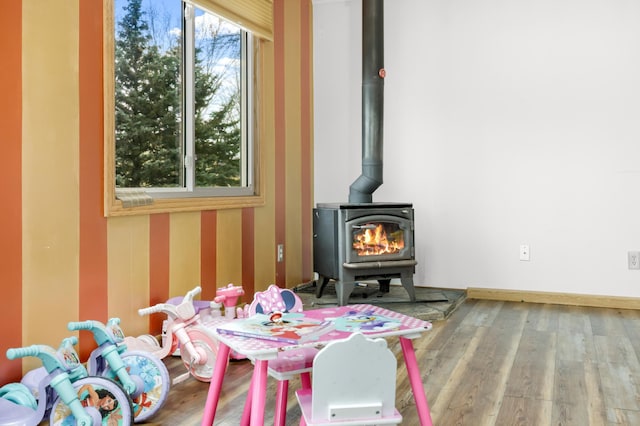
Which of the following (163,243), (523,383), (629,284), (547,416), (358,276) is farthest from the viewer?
(629,284)

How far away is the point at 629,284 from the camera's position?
3760 millimetres

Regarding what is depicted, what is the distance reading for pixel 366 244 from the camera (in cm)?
357

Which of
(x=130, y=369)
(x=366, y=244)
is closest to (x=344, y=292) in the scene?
(x=366, y=244)

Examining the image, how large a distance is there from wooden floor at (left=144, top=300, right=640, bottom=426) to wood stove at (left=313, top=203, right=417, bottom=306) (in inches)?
17.8

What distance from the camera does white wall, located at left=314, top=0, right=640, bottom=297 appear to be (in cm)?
378

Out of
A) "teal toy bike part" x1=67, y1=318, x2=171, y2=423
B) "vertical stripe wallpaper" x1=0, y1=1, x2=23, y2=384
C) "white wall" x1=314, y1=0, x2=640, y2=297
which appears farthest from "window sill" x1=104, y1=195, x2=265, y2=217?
"white wall" x1=314, y1=0, x2=640, y2=297

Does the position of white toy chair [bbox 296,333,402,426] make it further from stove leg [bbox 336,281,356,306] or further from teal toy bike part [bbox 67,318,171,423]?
stove leg [bbox 336,281,356,306]

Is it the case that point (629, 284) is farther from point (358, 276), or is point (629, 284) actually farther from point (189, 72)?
point (189, 72)

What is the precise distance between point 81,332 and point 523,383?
5.99ft

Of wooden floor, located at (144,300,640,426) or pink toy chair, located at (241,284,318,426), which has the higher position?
pink toy chair, located at (241,284,318,426)

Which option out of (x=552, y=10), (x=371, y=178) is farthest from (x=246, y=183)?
(x=552, y=10)

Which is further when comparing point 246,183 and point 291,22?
point 291,22

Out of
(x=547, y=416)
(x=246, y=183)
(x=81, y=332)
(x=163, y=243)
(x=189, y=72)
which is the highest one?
(x=189, y=72)

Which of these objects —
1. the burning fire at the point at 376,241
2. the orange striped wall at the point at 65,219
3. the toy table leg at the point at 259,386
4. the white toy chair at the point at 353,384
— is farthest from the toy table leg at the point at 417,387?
the burning fire at the point at 376,241
